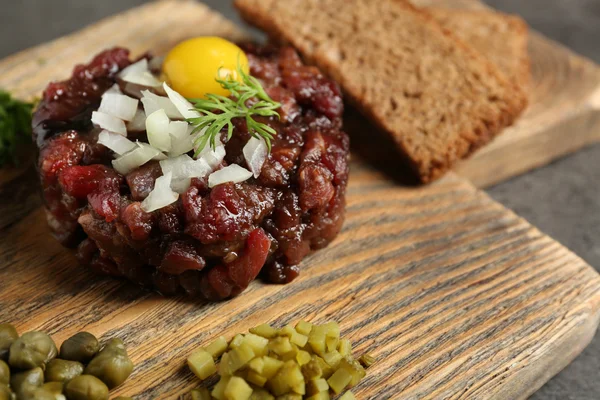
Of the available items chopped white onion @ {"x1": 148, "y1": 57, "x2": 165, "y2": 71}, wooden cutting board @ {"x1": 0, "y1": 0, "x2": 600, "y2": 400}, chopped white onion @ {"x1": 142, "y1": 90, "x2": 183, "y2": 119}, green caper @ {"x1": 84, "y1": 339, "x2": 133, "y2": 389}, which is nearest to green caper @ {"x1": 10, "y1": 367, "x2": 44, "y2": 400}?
green caper @ {"x1": 84, "y1": 339, "x2": 133, "y2": 389}

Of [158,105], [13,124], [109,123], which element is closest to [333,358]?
[158,105]

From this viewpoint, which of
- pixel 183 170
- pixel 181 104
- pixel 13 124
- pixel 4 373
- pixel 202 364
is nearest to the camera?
pixel 4 373

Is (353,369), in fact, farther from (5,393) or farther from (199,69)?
(199,69)

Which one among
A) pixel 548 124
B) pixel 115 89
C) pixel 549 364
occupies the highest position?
pixel 115 89

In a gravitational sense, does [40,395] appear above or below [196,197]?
below

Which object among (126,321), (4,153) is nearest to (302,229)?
(126,321)

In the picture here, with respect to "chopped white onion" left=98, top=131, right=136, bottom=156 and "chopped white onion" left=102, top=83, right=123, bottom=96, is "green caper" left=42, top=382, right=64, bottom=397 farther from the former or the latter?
"chopped white onion" left=102, top=83, right=123, bottom=96
